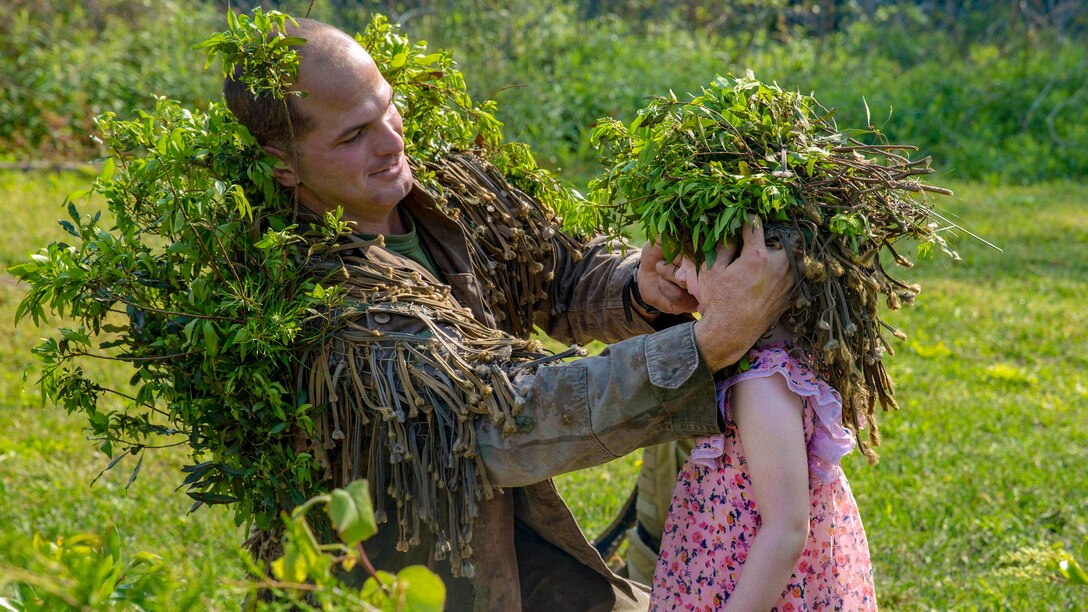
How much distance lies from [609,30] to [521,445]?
398 inches

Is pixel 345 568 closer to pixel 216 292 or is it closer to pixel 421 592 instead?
pixel 421 592

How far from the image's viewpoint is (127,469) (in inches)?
193

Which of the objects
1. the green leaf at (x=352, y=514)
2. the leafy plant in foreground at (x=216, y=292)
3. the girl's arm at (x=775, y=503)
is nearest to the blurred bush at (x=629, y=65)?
the leafy plant in foreground at (x=216, y=292)

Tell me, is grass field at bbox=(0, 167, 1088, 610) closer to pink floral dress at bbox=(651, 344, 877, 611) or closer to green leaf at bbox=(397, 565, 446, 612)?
pink floral dress at bbox=(651, 344, 877, 611)

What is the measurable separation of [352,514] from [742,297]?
4.41 ft

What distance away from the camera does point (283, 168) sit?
9.00ft

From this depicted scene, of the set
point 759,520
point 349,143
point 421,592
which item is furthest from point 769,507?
point 349,143

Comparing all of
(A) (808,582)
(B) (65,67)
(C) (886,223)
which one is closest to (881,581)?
(A) (808,582)

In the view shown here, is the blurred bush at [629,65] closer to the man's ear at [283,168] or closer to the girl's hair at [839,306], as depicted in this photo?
the man's ear at [283,168]

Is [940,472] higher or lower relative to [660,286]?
lower

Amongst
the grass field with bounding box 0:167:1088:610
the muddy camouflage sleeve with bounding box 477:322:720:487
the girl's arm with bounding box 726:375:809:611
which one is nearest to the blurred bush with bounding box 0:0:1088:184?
the grass field with bounding box 0:167:1088:610

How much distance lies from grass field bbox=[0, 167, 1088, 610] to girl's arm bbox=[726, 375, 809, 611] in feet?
2.61

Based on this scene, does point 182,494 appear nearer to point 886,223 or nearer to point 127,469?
point 127,469

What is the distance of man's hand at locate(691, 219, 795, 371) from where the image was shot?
2238 mm
